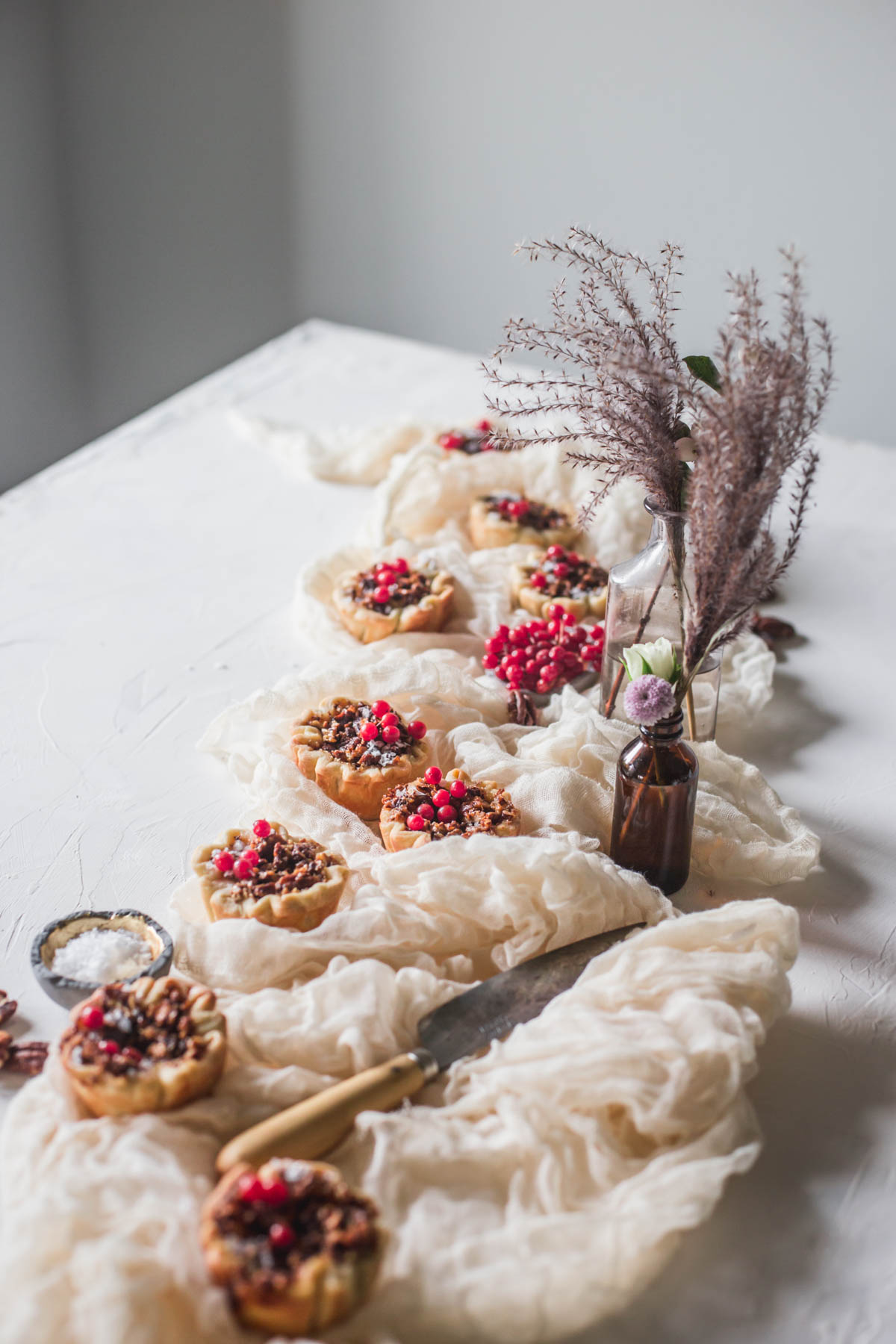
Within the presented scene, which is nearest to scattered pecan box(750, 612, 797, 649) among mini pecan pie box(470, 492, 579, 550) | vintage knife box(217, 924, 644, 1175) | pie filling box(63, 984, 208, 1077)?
mini pecan pie box(470, 492, 579, 550)

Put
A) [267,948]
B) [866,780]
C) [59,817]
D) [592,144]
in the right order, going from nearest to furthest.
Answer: [267,948] → [59,817] → [866,780] → [592,144]

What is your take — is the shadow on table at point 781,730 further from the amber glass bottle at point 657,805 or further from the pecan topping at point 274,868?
the pecan topping at point 274,868

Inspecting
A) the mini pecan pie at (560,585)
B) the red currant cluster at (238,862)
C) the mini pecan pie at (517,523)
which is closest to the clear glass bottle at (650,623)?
the mini pecan pie at (560,585)

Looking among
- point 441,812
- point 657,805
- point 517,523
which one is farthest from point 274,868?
point 517,523

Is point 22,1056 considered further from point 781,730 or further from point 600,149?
point 600,149

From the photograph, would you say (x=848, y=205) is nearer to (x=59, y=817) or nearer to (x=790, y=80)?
(x=790, y=80)

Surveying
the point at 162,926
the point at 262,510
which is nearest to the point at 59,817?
the point at 162,926
